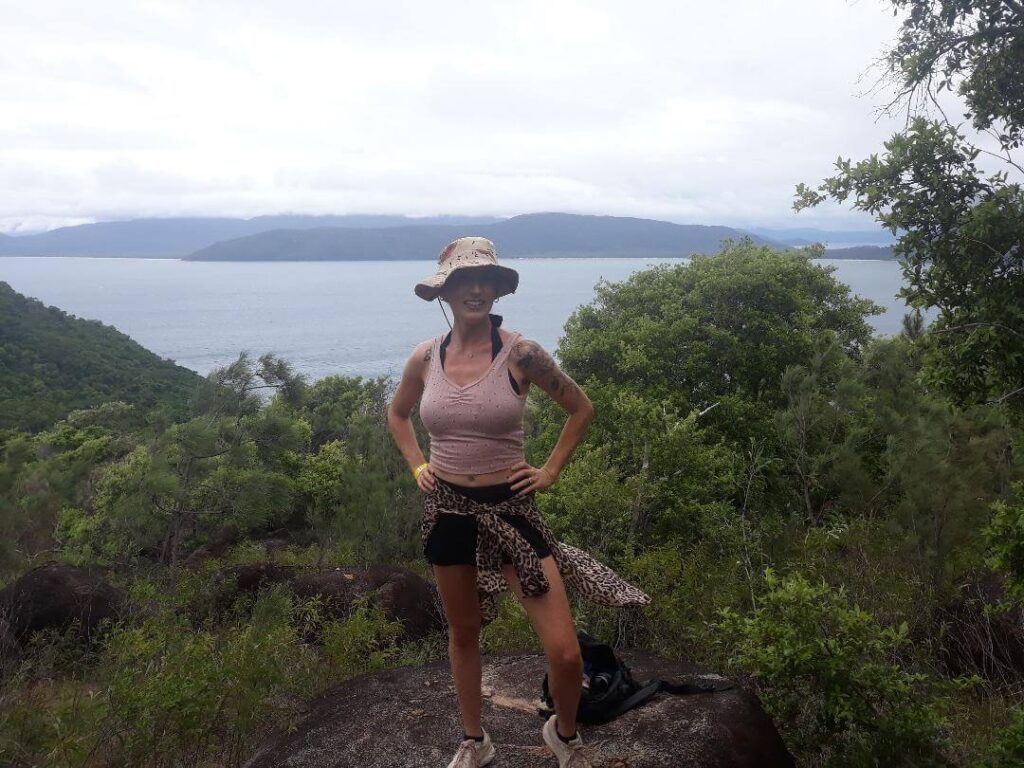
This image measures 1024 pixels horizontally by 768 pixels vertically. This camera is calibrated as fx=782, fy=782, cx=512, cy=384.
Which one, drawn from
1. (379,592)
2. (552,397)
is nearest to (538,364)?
(552,397)

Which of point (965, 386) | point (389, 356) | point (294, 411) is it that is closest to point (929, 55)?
point (965, 386)

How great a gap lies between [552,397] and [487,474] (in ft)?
1.31

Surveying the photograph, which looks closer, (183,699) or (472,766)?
(472,766)

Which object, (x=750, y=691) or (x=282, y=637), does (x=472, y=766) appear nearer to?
(x=750, y=691)

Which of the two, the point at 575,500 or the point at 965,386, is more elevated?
the point at 965,386

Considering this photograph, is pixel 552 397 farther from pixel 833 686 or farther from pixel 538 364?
pixel 833 686

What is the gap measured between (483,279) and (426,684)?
234 centimetres

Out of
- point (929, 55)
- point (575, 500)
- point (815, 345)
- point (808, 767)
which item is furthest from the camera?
point (815, 345)

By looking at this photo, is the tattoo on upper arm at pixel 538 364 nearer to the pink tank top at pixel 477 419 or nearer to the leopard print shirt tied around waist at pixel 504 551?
the pink tank top at pixel 477 419

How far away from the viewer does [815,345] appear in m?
14.3

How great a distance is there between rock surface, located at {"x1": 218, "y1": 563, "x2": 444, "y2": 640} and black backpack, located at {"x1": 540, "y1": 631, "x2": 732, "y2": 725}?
4.25 metres

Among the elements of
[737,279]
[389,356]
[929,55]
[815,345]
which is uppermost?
[929,55]

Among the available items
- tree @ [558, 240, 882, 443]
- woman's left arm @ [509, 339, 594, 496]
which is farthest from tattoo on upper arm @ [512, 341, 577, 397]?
tree @ [558, 240, 882, 443]

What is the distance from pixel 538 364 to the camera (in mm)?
3082
